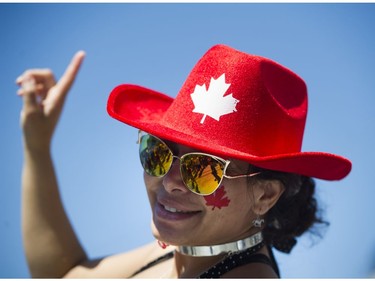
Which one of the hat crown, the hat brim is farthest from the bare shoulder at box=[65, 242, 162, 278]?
the hat crown

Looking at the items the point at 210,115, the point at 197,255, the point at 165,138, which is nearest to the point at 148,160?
the point at 165,138

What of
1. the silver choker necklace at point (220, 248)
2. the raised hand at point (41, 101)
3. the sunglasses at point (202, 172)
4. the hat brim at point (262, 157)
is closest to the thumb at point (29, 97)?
the raised hand at point (41, 101)

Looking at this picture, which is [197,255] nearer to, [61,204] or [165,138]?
[165,138]

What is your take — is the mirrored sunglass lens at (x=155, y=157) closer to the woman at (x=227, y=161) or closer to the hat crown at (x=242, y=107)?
the woman at (x=227, y=161)

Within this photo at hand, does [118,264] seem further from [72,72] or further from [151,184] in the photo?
[72,72]

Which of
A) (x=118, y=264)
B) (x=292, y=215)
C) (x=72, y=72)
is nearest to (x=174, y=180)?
(x=292, y=215)

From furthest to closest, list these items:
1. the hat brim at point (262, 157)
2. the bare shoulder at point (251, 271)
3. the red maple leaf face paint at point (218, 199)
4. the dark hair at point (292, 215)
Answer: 1. the dark hair at point (292, 215)
2. the bare shoulder at point (251, 271)
3. the red maple leaf face paint at point (218, 199)
4. the hat brim at point (262, 157)

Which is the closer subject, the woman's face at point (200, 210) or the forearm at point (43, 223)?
the woman's face at point (200, 210)

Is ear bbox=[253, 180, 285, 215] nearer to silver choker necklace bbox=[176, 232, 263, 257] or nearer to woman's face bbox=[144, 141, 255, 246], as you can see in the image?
woman's face bbox=[144, 141, 255, 246]

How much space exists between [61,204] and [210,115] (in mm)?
1324

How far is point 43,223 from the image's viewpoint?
251 centimetres

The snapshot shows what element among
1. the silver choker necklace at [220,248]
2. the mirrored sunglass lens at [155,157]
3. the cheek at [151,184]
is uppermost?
the mirrored sunglass lens at [155,157]

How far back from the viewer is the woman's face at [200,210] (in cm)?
169

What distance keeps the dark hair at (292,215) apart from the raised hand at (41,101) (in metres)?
1.36
